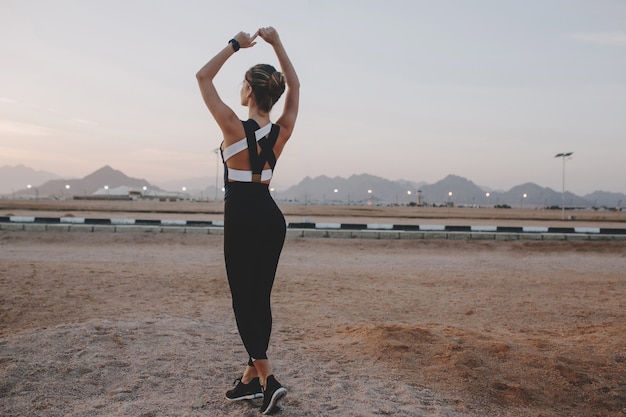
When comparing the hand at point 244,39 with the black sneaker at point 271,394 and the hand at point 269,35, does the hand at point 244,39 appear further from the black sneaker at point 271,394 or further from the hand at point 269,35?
the black sneaker at point 271,394

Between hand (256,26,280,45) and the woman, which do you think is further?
hand (256,26,280,45)

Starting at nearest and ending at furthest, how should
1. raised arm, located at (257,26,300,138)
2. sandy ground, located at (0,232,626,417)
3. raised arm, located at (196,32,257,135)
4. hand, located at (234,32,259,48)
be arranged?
raised arm, located at (196,32,257,135), hand, located at (234,32,259,48), raised arm, located at (257,26,300,138), sandy ground, located at (0,232,626,417)

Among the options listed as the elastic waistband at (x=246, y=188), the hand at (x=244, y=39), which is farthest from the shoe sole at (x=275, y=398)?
the hand at (x=244, y=39)

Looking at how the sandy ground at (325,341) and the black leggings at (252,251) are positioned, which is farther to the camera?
the sandy ground at (325,341)

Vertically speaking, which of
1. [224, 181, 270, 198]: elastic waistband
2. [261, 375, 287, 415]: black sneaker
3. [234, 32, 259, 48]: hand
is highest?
[234, 32, 259, 48]: hand

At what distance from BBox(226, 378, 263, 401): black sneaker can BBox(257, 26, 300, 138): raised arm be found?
1624mm

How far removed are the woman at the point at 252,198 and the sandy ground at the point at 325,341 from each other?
0.53 m

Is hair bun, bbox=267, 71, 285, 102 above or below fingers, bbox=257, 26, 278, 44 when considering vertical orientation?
below

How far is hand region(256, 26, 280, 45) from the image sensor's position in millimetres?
2695

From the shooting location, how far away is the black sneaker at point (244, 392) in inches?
108

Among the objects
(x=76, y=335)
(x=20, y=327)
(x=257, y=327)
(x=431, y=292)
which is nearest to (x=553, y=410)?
(x=257, y=327)

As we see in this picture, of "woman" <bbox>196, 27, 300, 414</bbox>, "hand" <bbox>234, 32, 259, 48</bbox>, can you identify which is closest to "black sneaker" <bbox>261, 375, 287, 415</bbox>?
"woman" <bbox>196, 27, 300, 414</bbox>

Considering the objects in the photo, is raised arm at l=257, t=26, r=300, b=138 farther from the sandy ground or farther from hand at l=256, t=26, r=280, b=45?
the sandy ground

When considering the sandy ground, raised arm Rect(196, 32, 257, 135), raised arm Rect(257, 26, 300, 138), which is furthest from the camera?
the sandy ground
